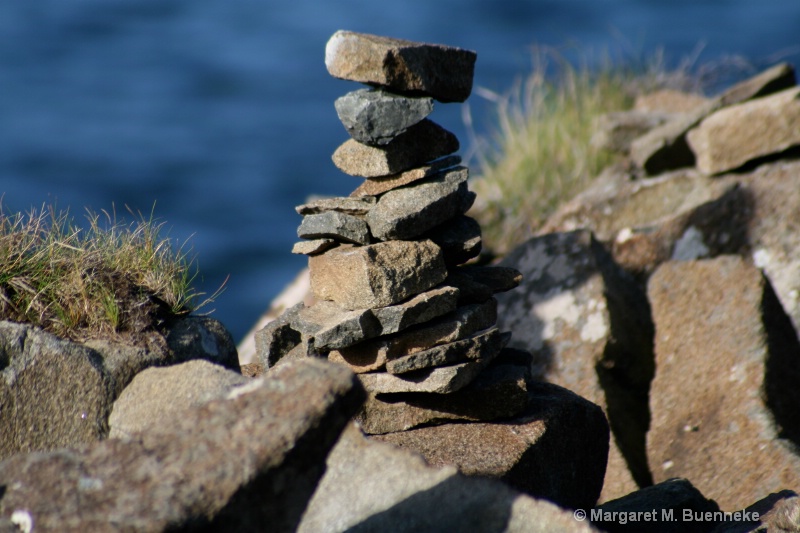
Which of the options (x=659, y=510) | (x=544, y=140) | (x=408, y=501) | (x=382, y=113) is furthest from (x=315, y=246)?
(x=544, y=140)

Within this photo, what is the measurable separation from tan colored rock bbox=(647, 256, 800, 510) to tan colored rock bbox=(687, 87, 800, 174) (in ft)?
4.94

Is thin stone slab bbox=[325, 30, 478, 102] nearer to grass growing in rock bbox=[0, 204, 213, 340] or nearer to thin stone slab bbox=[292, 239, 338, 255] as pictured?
thin stone slab bbox=[292, 239, 338, 255]

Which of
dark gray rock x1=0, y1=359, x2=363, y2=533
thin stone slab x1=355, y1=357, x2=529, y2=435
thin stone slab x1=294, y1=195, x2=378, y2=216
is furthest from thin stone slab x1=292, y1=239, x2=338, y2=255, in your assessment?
dark gray rock x1=0, y1=359, x2=363, y2=533

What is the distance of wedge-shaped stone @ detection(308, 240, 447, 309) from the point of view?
385 cm

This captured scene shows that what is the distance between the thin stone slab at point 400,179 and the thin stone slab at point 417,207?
0.10 ft

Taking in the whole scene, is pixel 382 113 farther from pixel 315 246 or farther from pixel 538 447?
pixel 538 447

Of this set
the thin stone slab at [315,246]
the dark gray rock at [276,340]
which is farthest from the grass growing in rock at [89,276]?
the thin stone slab at [315,246]

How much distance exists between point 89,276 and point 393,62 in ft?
5.52

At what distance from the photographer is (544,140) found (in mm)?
9773

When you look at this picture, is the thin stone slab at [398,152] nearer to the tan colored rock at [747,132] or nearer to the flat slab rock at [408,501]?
the flat slab rock at [408,501]

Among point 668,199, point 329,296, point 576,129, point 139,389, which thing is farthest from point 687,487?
point 576,129

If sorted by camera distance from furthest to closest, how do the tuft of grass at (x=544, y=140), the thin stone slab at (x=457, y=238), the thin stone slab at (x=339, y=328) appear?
the tuft of grass at (x=544, y=140), the thin stone slab at (x=457, y=238), the thin stone slab at (x=339, y=328)

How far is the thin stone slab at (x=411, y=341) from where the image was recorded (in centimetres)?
395

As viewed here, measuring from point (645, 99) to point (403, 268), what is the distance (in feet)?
23.4
